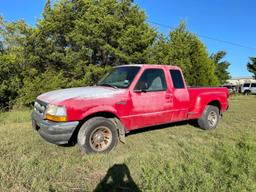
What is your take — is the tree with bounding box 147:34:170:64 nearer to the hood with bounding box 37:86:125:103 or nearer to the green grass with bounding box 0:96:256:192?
the green grass with bounding box 0:96:256:192

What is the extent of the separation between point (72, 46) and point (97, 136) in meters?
9.58

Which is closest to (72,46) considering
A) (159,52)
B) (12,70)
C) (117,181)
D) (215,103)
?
(12,70)

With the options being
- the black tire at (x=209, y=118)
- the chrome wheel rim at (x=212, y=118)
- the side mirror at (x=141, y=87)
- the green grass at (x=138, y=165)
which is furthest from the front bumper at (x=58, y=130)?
the chrome wheel rim at (x=212, y=118)

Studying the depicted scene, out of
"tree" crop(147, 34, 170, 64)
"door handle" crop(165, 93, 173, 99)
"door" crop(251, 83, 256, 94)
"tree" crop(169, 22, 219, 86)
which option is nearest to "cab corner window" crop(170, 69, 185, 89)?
"door handle" crop(165, 93, 173, 99)

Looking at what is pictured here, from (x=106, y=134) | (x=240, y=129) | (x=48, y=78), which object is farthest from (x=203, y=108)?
(x=48, y=78)

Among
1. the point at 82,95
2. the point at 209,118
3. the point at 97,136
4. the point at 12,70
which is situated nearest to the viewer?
the point at 82,95

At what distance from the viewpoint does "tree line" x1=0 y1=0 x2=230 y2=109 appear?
11273mm

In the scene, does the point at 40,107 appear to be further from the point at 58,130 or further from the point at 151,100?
the point at 151,100

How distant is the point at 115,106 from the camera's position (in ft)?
16.4

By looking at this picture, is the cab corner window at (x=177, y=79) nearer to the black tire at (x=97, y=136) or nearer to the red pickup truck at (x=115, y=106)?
the red pickup truck at (x=115, y=106)

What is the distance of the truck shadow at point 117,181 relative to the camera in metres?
3.44

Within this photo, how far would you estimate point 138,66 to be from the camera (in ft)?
18.7

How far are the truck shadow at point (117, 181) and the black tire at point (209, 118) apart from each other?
3706 millimetres

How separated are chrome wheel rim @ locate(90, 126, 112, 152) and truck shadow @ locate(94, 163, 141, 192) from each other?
2.48 feet
